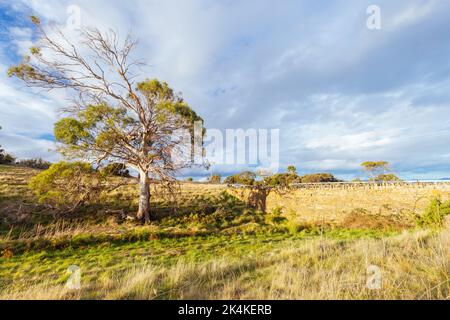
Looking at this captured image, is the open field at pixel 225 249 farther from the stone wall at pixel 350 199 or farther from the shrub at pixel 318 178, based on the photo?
the shrub at pixel 318 178

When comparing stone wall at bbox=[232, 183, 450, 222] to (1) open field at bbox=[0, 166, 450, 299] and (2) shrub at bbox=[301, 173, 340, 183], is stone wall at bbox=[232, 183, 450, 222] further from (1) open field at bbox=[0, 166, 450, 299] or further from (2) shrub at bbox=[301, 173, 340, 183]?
(2) shrub at bbox=[301, 173, 340, 183]

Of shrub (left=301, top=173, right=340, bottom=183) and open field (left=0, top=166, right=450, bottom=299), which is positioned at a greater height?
shrub (left=301, top=173, right=340, bottom=183)

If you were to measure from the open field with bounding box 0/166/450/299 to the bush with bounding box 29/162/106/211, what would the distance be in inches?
58.2

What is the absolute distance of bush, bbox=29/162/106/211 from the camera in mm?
11477

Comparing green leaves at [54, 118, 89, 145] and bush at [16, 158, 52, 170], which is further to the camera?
bush at [16, 158, 52, 170]

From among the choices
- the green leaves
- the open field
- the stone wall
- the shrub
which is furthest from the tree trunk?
the shrub

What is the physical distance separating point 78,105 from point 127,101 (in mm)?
→ 2754

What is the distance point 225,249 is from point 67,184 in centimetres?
1002

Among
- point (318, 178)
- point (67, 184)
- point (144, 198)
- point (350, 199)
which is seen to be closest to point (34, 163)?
point (67, 184)

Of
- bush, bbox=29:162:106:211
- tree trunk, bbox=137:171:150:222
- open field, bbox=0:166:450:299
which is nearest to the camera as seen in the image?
open field, bbox=0:166:450:299

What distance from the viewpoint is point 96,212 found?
1467 centimetres

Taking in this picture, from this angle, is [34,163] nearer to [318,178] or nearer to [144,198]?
[144,198]

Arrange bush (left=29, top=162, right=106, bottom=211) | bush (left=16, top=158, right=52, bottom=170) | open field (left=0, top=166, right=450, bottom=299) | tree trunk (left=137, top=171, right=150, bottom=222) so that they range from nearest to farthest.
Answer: open field (left=0, top=166, right=450, bottom=299) → bush (left=29, top=162, right=106, bottom=211) → tree trunk (left=137, top=171, right=150, bottom=222) → bush (left=16, top=158, right=52, bottom=170)
